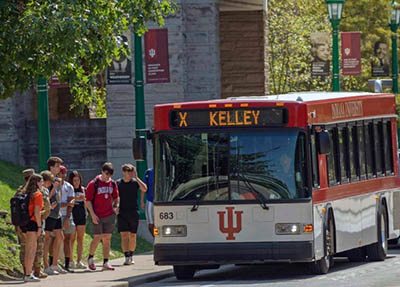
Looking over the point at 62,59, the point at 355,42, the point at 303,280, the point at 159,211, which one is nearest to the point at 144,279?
→ the point at 159,211

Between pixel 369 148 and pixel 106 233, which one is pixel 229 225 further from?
pixel 369 148

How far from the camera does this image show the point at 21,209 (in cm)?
1888

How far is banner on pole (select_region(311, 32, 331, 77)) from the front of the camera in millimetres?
36562

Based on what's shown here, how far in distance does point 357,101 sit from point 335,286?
17.7 feet

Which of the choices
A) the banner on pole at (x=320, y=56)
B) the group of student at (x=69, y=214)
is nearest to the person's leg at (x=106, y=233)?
the group of student at (x=69, y=214)

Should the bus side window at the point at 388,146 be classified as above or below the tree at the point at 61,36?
below

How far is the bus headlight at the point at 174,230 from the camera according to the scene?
63.4 feet

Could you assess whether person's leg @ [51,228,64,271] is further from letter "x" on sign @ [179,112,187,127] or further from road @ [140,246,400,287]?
letter "x" on sign @ [179,112,187,127]

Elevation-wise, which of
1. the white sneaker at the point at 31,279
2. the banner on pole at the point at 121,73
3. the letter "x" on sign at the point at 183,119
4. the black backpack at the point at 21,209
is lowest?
the white sneaker at the point at 31,279

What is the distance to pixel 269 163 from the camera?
18.9 m

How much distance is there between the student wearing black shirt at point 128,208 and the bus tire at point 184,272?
2.29m

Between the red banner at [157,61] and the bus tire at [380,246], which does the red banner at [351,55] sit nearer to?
the red banner at [157,61]

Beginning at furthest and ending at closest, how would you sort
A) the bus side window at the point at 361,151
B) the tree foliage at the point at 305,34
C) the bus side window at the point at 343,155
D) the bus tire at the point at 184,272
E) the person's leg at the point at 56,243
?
the tree foliage at the point at 305,34 < the bus side window at the point at 361,151 < the bus side window at the point at 343,155 < the person's leg at the point at 56,243 < the bus tire at the point at 184,272

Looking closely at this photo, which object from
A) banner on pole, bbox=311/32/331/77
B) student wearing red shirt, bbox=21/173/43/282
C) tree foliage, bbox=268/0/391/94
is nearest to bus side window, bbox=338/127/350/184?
student wearing red shirt, bbox=21/173/43/282
